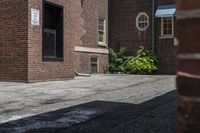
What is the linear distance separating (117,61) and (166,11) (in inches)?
167

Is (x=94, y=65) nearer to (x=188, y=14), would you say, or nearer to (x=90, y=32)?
(x=90, y=32)

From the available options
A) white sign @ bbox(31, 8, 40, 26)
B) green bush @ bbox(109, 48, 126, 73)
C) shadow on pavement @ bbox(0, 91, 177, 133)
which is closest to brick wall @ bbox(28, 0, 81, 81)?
white sign @ bbox(31, 8, 40, 26)

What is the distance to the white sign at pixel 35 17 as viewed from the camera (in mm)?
15603

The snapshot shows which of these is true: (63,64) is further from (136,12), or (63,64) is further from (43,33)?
(136,12)

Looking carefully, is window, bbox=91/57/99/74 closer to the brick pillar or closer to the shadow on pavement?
the shadow on pavement

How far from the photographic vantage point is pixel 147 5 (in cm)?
2605

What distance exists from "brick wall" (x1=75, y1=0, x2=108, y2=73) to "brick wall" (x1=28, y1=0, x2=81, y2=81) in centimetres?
263

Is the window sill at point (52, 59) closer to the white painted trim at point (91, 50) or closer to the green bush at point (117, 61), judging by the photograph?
the white painted trim at point (91, 50)

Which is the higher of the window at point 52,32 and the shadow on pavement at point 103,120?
the window at point 52,32

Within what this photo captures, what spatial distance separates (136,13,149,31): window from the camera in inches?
1026

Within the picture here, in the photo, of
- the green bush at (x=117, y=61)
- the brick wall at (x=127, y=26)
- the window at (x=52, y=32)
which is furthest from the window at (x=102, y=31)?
the window at (x=52, y=32)

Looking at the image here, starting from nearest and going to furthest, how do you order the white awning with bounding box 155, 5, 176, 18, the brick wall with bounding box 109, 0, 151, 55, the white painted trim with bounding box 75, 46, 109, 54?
the white painted trim with bounding box 75, 46, 109, 54 → the white awning with bounding box 155, 5, 176, 18 → the brick wall with bounding box 109, 0, 151, 55

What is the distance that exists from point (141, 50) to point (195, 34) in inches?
959

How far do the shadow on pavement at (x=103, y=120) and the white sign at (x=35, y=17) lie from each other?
708cm
